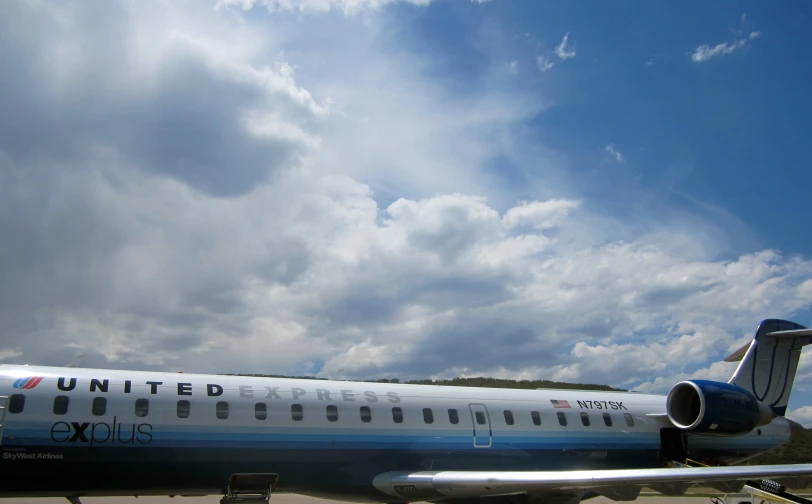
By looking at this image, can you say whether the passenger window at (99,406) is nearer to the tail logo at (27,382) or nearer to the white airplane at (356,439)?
the white airplane at (356,439)

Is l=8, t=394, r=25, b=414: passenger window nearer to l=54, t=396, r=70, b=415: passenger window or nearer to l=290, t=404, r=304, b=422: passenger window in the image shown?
l=54, t=396, r=70, b=415: passenger window

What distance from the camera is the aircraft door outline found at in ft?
55.3

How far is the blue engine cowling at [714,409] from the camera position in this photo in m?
18.4

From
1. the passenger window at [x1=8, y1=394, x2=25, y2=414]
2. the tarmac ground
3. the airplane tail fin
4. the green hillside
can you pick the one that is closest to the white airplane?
the passenger window at [x1=8, y1=394, x2=25, y2=414]

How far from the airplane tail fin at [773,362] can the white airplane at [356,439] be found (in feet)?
4.22

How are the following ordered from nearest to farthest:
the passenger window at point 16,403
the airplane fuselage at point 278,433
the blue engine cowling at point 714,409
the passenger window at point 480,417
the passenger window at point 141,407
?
the passenger window at point 16,403 → the airplane fuselage at point 278,433 → the passenger window at point 141,407 → the passenger window at point 480,417 → the blue engine cowling at point 714,409

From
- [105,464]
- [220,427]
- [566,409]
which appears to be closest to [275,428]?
[220,427]

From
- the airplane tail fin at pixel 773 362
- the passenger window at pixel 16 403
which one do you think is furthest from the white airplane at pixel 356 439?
the airplane tail fin at pixel 773 362

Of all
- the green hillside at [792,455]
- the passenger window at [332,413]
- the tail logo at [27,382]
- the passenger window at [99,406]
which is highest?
the tail logo at [27,382]

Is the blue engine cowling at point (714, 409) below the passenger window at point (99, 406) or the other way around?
below

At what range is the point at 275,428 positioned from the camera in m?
14.7

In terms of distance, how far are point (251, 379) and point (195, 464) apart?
2297 millimetres

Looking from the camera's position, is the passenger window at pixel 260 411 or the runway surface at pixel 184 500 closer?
the passenger window at pixel 260 411

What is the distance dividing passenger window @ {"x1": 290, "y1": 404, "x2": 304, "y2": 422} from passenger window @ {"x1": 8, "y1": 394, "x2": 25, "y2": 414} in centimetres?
524
